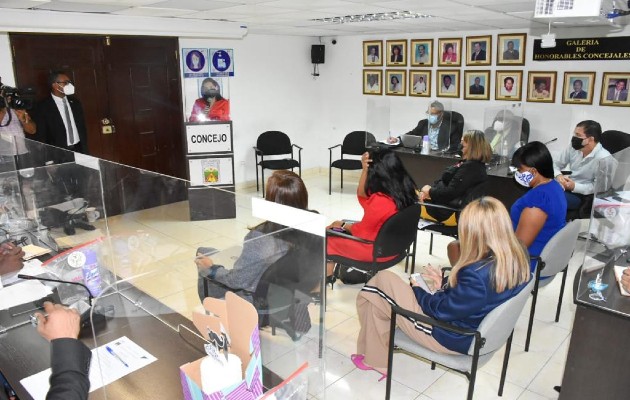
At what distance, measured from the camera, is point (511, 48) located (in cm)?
622

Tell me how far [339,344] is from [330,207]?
3.29 m

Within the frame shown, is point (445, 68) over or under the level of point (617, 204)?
over

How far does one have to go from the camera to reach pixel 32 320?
194 cm

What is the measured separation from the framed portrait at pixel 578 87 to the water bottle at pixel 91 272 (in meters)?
5.79

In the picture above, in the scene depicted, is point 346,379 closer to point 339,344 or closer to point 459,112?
point 339,344

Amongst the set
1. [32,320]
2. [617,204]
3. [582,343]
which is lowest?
[582,343]

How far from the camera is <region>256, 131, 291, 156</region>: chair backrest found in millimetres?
7117

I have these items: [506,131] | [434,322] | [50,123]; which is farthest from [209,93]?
[434,322]

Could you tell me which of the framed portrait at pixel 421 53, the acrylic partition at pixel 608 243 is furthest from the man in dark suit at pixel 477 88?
the acrylic partition at pixel 608 243

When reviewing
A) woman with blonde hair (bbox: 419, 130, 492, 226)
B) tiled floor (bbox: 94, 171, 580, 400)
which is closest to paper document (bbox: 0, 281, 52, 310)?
tiled floor (bbox: 94, 171, 580, 400)

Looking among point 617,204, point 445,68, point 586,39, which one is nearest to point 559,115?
point 586,39

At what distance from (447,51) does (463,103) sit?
76 centimetres

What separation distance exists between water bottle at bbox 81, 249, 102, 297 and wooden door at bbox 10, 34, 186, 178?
3813 millimetres

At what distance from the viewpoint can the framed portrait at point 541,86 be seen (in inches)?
237
